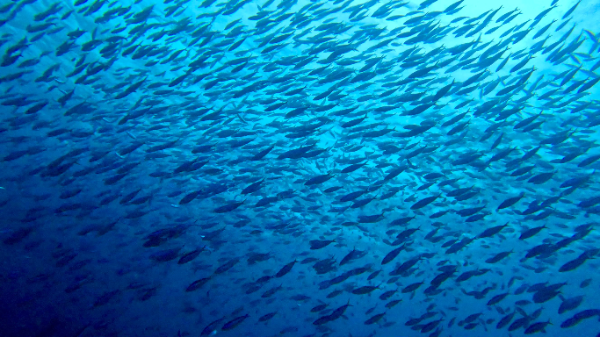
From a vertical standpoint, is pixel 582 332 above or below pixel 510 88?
below

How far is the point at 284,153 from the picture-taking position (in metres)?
7.04

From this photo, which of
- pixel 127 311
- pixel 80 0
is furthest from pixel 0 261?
pixel 80 0

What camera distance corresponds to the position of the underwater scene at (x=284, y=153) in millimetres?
7926

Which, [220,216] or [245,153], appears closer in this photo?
[245,153]

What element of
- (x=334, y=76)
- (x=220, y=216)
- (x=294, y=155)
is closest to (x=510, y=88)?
(x=334, y=76)

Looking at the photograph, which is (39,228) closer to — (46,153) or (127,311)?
(46,153)

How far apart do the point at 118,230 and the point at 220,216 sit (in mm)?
6405

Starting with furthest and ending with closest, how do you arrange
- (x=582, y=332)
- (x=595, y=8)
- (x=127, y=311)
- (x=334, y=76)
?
(x=582, y=332), (x=127, y=311), (x=595, y=8), (x=334, y=76)

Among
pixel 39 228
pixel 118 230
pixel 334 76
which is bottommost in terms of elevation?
pixel 118 230

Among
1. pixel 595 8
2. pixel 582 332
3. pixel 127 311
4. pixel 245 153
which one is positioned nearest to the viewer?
pixel 595 8

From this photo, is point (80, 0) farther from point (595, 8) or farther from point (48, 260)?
point (48, 260)

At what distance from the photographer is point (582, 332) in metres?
48.1

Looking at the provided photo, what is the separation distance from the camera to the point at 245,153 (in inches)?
610

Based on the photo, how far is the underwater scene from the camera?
7.93 m
